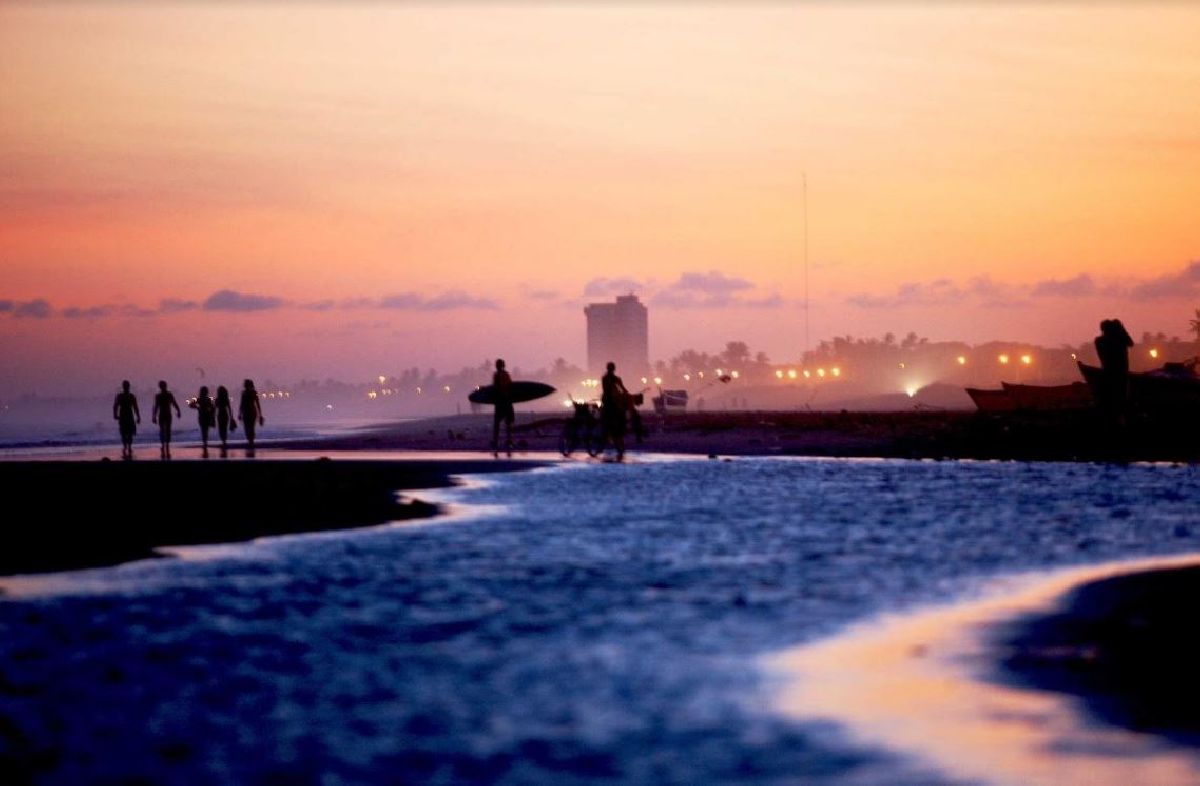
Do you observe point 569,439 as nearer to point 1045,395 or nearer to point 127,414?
point 127,414

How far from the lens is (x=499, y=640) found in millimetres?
8219

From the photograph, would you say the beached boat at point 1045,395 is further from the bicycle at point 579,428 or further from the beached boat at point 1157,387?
the bicycle at point 579,428

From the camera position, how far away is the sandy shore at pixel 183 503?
47.6 ft

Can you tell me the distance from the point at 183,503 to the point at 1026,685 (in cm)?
1556

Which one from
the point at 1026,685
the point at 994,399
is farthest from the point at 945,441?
the point at 1026,685

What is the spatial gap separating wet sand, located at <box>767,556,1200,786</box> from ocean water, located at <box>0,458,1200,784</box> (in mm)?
262

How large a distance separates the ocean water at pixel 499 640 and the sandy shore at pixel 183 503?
129 cm

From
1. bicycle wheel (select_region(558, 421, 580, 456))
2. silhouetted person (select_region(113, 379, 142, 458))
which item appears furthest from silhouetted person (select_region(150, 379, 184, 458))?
bicycle wheel (select_region(558, 421, 580, 456))

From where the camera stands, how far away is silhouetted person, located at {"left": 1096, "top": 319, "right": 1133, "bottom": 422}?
97.1ft

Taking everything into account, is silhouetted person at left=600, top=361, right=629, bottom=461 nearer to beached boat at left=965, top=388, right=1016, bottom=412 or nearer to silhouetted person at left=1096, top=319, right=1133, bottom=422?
silhouetted person at left=1096, top=319, right=1133, bottom=422

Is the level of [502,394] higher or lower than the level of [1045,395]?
higher

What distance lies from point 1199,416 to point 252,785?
2997 cm

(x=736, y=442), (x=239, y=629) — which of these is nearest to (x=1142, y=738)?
(x=239, y=629)

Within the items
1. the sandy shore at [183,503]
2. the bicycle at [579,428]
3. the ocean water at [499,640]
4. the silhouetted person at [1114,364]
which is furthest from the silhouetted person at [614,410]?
the ocean water at [499,640]
